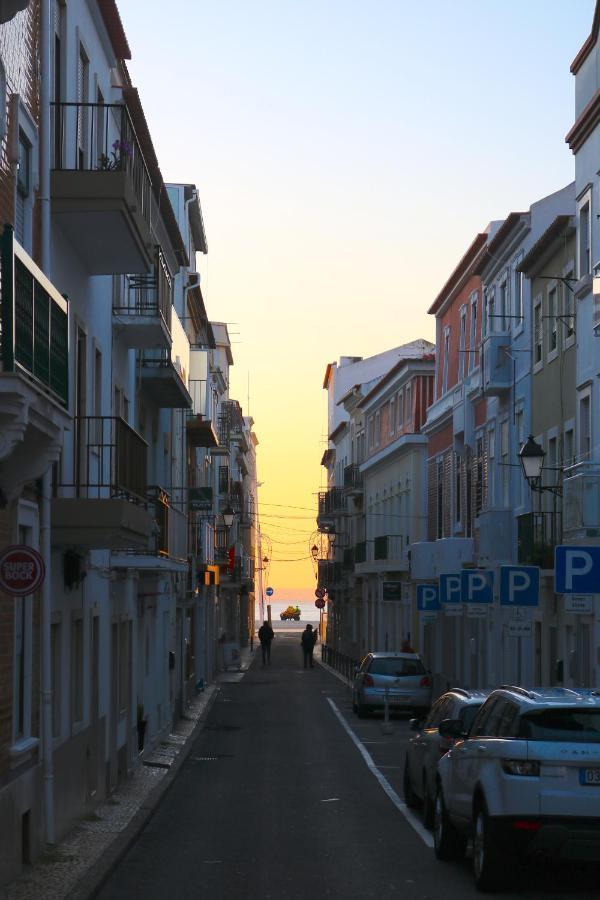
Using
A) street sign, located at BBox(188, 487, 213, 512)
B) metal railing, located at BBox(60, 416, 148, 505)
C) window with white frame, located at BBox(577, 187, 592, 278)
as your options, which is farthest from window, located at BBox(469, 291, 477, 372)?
metal railing, located at BBox(60, 416, 148, 505)

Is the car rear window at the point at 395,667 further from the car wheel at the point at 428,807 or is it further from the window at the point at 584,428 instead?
the car wheel at the point at 428,807

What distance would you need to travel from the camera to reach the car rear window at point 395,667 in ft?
121

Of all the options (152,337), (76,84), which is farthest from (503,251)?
(76,84)

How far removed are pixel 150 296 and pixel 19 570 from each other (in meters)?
12.4

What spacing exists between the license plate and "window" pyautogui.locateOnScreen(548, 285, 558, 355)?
65.9 ft

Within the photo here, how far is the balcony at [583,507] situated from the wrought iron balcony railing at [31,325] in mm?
13444

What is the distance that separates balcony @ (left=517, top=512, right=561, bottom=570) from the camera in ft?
96.2

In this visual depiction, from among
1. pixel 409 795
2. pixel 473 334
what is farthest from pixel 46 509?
pixel 473 334

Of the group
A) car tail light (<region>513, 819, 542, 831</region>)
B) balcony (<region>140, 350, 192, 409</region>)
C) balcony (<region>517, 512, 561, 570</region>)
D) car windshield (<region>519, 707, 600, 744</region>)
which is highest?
balcony (<region>140, 350, 192, 409</region>)

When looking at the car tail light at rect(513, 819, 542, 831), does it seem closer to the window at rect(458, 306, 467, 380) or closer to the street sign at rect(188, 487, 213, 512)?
the street sign at rect(188, 487, 213, 512)

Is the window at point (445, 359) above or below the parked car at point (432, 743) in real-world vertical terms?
above

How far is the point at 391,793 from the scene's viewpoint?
21156 mm

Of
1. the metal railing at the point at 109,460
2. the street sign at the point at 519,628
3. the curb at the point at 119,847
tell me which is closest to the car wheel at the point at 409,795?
the curb at the point at 119,847

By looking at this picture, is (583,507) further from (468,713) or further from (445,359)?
(445,359)
